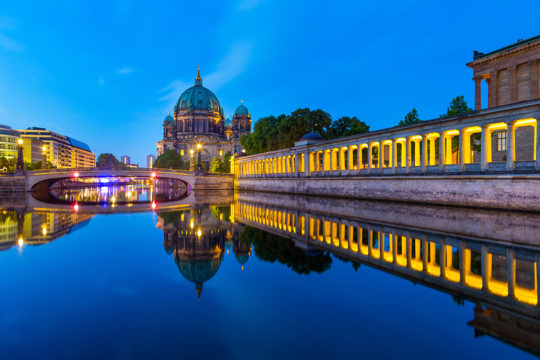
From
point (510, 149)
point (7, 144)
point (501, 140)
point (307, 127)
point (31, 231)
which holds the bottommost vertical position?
point (31, 231)

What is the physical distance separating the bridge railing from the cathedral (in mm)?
83545

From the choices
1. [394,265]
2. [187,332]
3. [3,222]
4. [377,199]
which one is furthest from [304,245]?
[377,199]

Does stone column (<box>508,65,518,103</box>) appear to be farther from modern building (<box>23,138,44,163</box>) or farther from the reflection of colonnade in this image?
modern building (<box>23,138,44,163</box>)

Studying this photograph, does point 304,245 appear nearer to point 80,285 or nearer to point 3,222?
point 80,285

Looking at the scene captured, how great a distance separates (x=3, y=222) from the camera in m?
20.2

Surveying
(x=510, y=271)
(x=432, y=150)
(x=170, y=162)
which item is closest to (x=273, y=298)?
(x=510, y=271)

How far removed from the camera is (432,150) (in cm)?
3284

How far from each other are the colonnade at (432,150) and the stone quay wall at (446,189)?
103 cm

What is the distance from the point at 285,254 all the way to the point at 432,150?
26.7 metres

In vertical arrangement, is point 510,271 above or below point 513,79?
below

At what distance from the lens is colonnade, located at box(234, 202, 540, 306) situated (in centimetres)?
780

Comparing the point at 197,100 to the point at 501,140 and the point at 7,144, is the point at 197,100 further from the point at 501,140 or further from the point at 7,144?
the point at 501,140

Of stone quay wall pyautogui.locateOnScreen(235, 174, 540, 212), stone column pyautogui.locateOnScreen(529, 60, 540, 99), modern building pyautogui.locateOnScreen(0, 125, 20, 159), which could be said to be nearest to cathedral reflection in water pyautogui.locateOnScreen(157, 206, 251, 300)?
stone quay wall pyautogui.locateOnScreen(235, 174, 540, 212)

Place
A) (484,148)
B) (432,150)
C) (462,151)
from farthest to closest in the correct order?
(432,150), (462,151), (484,148)
